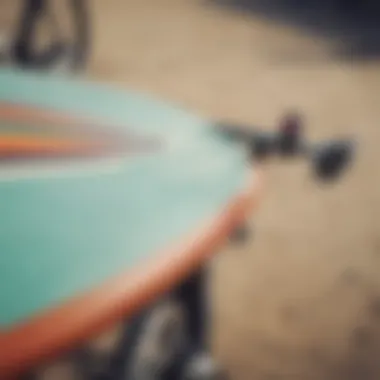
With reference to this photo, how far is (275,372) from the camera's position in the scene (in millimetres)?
1604

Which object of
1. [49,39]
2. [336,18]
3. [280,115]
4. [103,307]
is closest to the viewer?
[103,307]

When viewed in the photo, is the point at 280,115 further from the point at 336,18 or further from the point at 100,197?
the point at 100,197

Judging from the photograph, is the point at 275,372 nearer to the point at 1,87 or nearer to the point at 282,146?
the point at 282,146

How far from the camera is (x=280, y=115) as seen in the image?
265cm

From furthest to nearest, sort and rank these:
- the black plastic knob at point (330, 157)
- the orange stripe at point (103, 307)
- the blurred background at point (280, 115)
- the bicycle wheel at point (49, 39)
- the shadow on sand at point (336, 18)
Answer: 1. the shadow on sand at point (336, 18)
2. the bicycle wheel at point (49, 39)
3. the blurred background at point (280, 115)
4. the black plastic knob at point (330, 157)
5. the orange stripe at point (103, 307)

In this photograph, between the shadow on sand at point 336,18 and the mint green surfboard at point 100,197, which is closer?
the mint green surfboard at point 100,197

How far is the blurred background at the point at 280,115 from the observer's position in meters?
1.71

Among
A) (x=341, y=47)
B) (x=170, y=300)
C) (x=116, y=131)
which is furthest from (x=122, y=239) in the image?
(x=341, y=47)

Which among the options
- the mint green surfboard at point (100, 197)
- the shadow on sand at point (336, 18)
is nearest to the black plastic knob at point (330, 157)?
the mint green surfboard at point (100, 197)

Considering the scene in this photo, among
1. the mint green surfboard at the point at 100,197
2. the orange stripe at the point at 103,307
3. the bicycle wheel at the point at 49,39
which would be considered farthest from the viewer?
the bicycle wheel at the point at 49,39

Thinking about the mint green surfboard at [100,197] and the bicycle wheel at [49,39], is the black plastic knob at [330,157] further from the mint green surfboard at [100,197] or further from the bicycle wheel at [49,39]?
the bicycle wheel at [49,39]

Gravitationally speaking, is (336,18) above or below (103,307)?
above

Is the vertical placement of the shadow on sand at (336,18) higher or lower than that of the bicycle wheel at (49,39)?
higher

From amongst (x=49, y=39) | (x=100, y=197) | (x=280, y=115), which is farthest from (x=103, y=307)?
(x=49, y=39)
